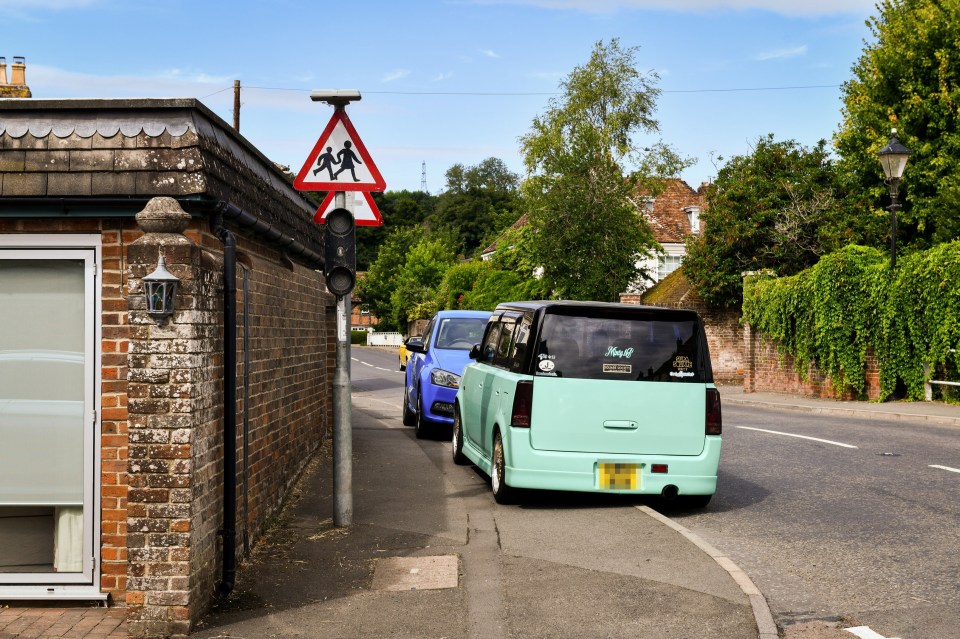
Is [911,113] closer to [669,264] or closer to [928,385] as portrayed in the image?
[928,385]

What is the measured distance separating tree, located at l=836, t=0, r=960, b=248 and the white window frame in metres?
24.6

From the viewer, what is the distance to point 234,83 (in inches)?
1421

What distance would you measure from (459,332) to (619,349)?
7065 mm

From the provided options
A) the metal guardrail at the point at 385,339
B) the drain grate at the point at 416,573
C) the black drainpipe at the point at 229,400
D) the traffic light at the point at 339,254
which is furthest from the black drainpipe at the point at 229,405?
the metal guardrail at the point at 385,339

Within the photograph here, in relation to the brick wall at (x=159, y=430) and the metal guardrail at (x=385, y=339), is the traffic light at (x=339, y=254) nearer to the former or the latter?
the brick wall at (x=159, y=430)

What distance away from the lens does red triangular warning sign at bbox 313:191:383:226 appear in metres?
8.31

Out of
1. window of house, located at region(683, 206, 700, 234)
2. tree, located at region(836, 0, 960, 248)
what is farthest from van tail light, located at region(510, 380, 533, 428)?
window of house, located at region(683, 206, 700, 234)

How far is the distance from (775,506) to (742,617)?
4.10 metres

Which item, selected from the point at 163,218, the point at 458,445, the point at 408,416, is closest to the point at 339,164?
the point at 163,218

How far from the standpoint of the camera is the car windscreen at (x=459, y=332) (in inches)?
619

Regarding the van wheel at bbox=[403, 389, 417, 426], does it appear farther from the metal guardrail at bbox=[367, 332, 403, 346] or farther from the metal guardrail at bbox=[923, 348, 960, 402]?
the metal guardrail at bbox=[367, 332, 403, 346]

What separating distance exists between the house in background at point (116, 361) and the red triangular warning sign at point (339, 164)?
195 cm

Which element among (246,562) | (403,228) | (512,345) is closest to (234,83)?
(512,345)

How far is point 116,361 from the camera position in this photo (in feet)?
18.7
